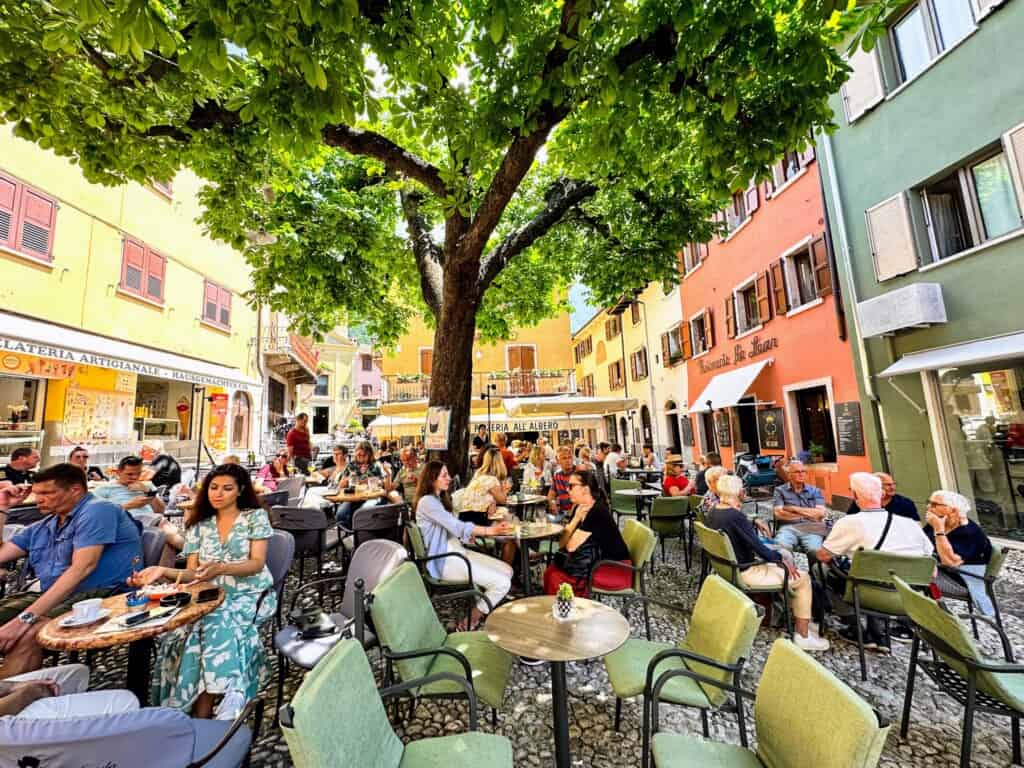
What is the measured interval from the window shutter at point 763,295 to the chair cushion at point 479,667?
11939 mm

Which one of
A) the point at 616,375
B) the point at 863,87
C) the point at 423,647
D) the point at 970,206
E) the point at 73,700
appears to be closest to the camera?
the point at 73,700

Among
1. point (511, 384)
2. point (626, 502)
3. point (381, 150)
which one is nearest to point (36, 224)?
point (381, 150)

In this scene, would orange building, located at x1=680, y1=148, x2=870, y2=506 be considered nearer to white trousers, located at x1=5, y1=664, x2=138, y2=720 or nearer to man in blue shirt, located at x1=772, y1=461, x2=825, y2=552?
man in blue shirt, located at x1=772, y1=461, x2=825, y2=552

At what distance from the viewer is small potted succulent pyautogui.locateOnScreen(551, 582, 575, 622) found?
8.97 feet

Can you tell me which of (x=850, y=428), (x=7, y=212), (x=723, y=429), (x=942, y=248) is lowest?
(x=850, y=428)

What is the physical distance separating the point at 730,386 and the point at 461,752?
1261 centimetres

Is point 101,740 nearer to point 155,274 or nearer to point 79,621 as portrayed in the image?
point 79,621

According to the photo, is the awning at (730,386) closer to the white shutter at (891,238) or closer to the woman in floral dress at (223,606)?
the white shutter at (891,238)

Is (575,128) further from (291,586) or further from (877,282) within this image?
(877,282)

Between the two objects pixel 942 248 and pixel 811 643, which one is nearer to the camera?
pixel 811 643

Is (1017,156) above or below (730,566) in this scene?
above

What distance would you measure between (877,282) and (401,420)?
12563mm

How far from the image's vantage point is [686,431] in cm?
1678

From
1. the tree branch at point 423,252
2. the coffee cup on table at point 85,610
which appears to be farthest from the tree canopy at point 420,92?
the coffee cup on table at point 85,610
